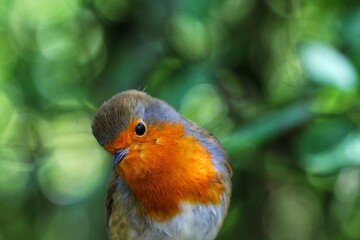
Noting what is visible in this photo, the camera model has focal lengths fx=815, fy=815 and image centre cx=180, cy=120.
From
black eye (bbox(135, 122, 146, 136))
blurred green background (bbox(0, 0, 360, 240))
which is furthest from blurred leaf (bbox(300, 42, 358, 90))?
black eye (bbox(135, 122, 146, 136))

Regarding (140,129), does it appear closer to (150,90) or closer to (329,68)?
(329,68)

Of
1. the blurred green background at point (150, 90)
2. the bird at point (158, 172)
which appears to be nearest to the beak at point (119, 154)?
the bird at point (158, 172)

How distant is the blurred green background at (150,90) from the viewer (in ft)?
12.6

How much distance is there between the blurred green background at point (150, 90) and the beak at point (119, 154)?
0.82 metres

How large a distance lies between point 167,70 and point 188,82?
25 cm

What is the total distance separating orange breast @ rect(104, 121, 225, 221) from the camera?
2.80 metres

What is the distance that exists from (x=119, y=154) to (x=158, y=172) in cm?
17

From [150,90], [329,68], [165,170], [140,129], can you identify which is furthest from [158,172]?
[150,90]

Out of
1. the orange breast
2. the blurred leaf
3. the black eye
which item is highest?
the blurred leaf

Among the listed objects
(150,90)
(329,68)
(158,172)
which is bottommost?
(150,90)

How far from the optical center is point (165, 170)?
283 cm

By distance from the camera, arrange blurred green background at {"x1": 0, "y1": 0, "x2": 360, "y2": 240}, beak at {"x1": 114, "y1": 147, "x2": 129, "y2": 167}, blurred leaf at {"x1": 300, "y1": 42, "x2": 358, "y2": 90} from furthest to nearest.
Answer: blurred green background at {"x1": 0, "y1": 0, "x2": 360, "y2": 240} → blurred leaf at {"x1": 300, "y1": 42, "x2": 358, "y2": 90} → beak at {"x1": 114, "y1": 147, "x2": 129, "y2": 167}

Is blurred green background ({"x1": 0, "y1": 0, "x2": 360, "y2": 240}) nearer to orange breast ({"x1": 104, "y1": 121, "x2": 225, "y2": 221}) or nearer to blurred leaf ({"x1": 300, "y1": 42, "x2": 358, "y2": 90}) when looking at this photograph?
blurred leaf ({"x1": 300, "y1": 42, "x2": 358, "y2": 90})

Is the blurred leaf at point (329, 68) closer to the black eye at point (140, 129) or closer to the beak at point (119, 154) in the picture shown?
the black eye at point (140, 129)
